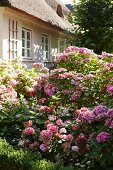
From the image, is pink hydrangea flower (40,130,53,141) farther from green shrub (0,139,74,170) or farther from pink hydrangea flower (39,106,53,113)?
pink hydrangea flower (39,106,53,113)

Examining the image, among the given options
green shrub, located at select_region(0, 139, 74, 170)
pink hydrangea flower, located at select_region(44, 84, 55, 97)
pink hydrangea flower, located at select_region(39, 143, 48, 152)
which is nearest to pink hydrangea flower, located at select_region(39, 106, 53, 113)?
pink hydrangea flower, located at select_region(44, 84, 55, 97)

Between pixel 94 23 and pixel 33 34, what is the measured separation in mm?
2855

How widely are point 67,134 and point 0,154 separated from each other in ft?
2.82

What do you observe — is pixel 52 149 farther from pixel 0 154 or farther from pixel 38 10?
pixel 38 10

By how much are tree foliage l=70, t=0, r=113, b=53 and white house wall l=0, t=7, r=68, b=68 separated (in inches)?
67.9

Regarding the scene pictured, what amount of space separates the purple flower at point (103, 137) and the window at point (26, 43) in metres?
13.1

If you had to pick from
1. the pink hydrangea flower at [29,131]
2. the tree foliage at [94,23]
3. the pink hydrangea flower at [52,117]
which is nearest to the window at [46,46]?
the tree foliage at [94,23]

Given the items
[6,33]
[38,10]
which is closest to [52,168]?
[6,33]

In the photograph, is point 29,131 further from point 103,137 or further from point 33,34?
point 33,34

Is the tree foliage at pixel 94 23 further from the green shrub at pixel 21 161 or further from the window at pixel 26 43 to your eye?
the green shrub at pixel 21 161

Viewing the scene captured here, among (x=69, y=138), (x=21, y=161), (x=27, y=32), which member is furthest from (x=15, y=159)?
(x=27, y=32)

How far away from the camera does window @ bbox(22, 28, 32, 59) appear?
1659cm

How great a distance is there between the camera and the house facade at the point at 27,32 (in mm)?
14094

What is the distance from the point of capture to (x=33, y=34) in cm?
1764
